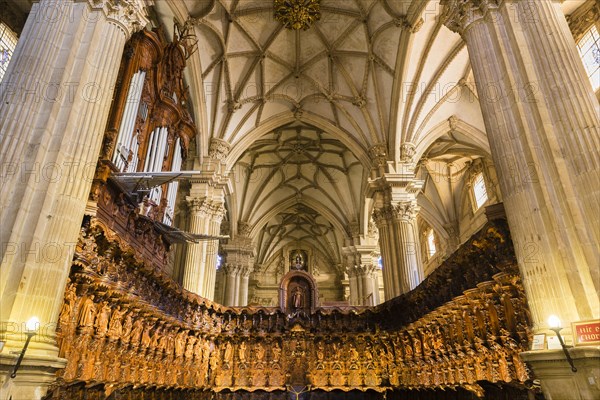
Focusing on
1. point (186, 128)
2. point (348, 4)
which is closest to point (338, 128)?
point (348, 4)

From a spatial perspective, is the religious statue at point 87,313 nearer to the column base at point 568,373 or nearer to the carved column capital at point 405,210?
the column base at point 568,373

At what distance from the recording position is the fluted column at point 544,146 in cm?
445

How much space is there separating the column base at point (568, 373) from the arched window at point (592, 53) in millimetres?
8874

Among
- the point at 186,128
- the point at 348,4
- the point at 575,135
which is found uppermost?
the point at 348,4

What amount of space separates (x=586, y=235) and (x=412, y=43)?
10443 mm

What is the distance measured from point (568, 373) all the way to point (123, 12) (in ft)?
26.6

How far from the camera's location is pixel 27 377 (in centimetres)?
409

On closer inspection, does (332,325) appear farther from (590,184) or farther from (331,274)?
(331,274)

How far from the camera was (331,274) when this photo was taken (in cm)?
3064

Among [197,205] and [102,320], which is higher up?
[197,205]

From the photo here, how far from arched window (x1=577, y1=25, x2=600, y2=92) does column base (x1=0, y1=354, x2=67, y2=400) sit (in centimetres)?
1298

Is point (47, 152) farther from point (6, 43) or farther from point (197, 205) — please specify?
point (197, 205)

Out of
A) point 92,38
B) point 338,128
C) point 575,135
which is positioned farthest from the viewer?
point 338,128

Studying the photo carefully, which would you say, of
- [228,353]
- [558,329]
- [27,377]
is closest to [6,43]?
[27,377]
